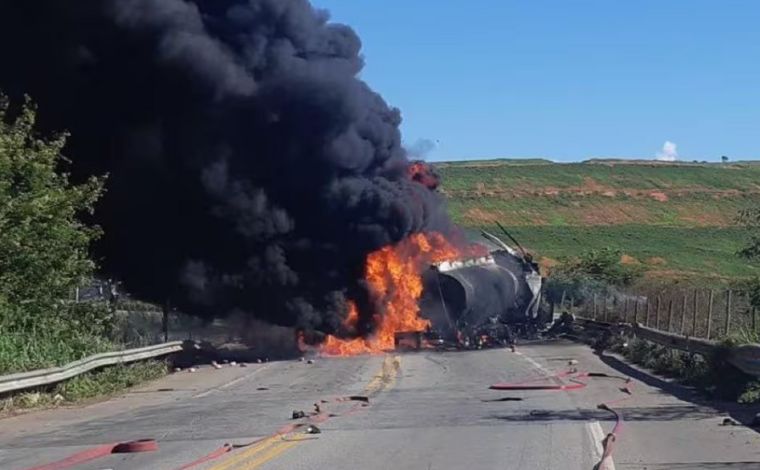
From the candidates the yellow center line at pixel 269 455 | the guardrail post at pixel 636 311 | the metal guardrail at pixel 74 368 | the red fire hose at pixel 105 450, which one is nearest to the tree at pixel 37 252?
the metal guardrail at pixel 74 368

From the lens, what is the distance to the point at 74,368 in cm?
2162

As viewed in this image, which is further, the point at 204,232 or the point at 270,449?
the point at 204,232

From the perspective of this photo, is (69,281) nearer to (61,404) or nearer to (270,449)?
(61,404)

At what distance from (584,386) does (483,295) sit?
1581 cm

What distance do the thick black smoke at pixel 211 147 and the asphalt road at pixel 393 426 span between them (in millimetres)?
8276

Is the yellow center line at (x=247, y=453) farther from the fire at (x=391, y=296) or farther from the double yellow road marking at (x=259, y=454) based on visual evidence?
the fire at (x=391, y=296)

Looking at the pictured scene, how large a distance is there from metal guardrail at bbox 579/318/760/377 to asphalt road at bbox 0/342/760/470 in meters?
0.92

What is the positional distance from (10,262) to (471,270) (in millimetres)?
17403

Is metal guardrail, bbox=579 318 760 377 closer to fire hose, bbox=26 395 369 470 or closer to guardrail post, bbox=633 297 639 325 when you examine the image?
guardrail post, bbox=633 297 639 325

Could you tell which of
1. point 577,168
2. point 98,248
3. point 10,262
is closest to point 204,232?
point 98,248

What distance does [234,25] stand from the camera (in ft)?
114

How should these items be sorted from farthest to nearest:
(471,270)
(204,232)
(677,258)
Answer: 1. (677,258)
2. (471,270)
3. (204,232)

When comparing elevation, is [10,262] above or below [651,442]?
above

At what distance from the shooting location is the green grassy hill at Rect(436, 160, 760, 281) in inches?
3359
